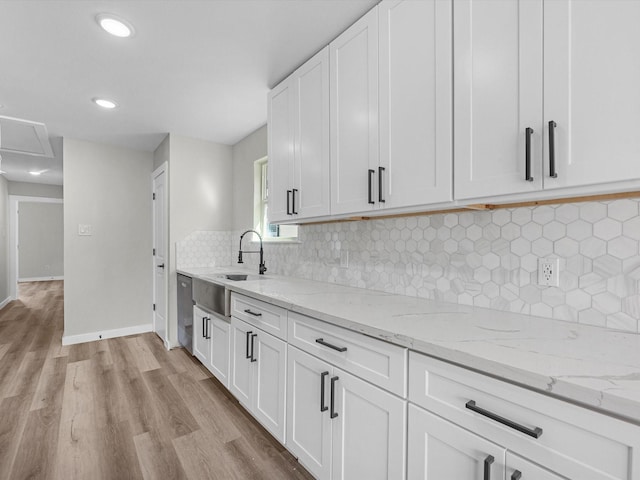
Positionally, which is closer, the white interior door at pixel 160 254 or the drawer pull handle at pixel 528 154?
the drawer pull handle at pixel 528 154

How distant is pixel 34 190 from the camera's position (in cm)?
689

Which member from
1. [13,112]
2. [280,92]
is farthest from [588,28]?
[13,112]

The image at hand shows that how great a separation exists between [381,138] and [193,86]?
5.66 ft

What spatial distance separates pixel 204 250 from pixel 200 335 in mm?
1141

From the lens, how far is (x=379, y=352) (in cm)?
116

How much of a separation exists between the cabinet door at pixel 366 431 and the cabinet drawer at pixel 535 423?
0.55 feet

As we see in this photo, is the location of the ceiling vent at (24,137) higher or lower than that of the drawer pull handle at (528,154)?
higher

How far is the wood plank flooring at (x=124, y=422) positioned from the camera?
1.71 metres

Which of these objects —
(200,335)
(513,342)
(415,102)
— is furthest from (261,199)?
(513,342)

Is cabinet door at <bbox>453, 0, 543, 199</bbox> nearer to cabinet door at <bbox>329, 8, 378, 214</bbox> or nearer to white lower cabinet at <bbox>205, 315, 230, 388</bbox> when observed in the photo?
cabinet door at <bbox>329, 8, 378, 214</bbox>

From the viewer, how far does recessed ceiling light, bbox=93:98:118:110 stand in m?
2.73

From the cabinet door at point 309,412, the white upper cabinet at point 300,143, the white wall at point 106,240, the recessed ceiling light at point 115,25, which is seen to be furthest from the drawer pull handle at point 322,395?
the white wall at point 106,240

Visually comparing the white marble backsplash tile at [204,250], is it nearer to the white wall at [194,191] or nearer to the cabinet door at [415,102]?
the white wall at [194,191]

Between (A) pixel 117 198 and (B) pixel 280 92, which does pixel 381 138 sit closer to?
(B) pixel 280 92
